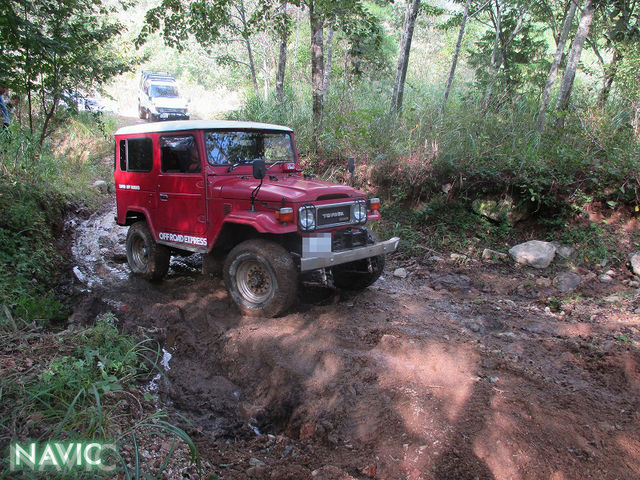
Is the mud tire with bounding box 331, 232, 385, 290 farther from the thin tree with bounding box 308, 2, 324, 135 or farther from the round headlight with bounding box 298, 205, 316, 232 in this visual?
the thin tree with bounding box 308, 2, 324, 135

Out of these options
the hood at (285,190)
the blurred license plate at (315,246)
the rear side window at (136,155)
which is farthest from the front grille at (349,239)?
the rear side window at (136,155)

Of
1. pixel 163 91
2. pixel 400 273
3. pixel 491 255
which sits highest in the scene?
pixel 163 91

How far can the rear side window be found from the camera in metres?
5.44

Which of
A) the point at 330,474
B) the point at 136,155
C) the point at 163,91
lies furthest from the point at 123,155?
the point at 163,91

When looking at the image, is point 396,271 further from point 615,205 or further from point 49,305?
point 49,305

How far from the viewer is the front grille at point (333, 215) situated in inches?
174

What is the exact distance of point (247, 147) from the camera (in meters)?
5.13

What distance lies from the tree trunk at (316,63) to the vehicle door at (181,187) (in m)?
4.64

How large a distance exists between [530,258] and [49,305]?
6.17 metres

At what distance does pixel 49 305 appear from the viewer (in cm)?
468

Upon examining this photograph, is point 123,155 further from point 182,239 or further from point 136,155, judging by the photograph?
point 182,239

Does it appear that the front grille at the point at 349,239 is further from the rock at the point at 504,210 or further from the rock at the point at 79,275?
the rock at the point at 79,275

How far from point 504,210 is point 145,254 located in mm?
5478

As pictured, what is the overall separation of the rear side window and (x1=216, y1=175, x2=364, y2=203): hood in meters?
1.33
